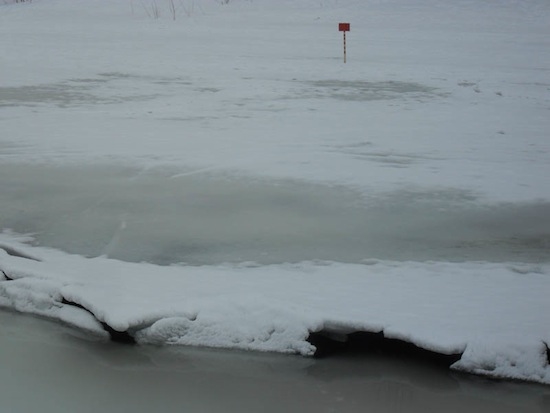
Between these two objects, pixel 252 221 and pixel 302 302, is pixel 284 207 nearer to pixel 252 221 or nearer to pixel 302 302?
pixel 252 221

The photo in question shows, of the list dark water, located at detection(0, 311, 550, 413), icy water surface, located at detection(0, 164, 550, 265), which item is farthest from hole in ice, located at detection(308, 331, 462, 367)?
icy water surface, located at detection(0, 164, 550, 265)

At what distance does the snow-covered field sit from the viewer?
3.21m

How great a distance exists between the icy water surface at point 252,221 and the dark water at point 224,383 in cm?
91

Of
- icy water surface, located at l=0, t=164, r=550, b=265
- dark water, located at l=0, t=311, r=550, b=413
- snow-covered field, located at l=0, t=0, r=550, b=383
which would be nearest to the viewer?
dark water, located at l=0, t=311, r=550, b=413

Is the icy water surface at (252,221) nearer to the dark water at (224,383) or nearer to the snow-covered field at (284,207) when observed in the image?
the snow-covered field at (284,207)

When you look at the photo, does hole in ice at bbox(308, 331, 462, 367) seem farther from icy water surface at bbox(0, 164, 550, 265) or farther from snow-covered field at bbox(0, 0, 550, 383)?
icy water surface at bbox(0, 164, 550, 265)

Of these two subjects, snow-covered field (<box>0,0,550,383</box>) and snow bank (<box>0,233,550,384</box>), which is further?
snow-covered field (<box>0,0,550,383</box>)

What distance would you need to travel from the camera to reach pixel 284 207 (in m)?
4.88

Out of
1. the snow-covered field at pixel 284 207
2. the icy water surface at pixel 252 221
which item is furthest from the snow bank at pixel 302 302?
the icy water surface at pixel 252 221

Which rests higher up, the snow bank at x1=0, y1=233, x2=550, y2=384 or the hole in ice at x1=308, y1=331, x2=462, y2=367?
the snow bank at x1=0, y1=233, x2=550, y2=384

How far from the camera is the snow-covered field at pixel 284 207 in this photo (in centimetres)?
321

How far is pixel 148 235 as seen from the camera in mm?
4340

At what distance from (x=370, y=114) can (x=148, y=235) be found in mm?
4521

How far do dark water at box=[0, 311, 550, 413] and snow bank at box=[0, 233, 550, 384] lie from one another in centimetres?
9
